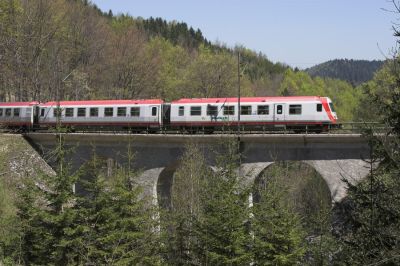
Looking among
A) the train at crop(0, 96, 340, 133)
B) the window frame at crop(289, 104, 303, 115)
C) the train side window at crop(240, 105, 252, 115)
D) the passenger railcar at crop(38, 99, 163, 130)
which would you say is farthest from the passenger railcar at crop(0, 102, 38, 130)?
the window frame at crop(289, 104, 303, 115)

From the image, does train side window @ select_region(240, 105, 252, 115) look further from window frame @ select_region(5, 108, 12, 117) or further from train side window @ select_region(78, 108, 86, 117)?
window frame @ select_region(5, 108, 12, 117)

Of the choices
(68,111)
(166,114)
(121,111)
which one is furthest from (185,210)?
(68,111)

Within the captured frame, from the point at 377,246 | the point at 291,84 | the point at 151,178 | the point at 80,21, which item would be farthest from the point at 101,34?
the point at 291,84

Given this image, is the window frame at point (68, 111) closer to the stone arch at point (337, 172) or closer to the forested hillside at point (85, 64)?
the forested hillside at point (85, 64)

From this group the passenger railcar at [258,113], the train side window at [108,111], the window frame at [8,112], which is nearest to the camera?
the passenger railcar at [258,113]

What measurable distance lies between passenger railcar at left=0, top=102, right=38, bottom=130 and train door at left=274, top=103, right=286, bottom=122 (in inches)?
914

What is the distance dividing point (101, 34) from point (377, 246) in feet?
200

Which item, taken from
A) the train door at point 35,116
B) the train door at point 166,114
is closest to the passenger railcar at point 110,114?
the train door at point 166,114

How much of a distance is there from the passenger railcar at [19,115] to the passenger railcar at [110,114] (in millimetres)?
977

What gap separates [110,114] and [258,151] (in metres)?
14.8

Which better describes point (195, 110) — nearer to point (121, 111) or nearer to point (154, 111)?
point (154, 111)

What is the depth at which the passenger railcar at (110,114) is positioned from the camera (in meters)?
37.4

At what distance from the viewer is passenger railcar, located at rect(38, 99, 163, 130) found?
3738cm

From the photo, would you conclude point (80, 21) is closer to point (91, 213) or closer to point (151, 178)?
point (151, 178)
